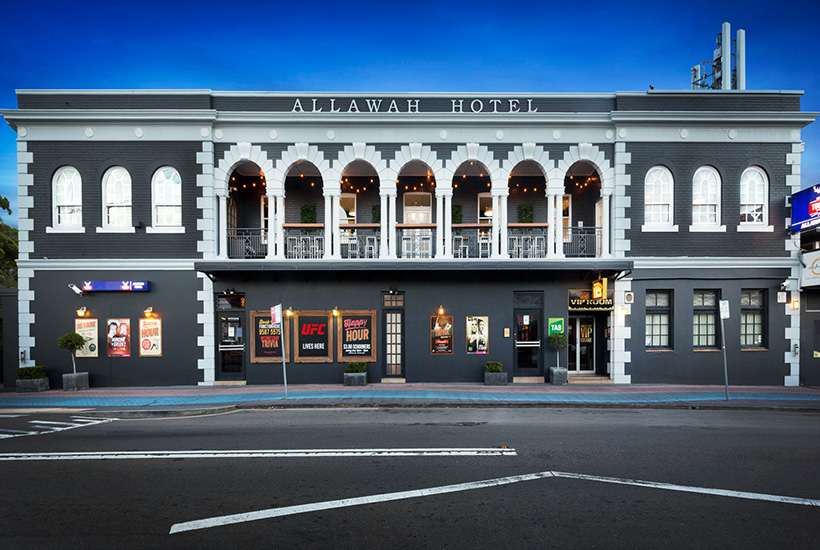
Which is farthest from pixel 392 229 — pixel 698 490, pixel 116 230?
pixel 698 490

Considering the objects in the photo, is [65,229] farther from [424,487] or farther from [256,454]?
[424,487]

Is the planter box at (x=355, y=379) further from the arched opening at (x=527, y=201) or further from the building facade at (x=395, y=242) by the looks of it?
the arched opening at (x=527, y=201)

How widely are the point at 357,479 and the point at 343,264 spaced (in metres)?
8.49

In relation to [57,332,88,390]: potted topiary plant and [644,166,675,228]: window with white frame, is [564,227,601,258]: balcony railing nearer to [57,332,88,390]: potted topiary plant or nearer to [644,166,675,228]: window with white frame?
[644,166,675,228]: window with white frame

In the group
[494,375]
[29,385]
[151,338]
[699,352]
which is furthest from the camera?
[699,352]

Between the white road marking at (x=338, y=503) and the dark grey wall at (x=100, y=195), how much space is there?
1121 cm

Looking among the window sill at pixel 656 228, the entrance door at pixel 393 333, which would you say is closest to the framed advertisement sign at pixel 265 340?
the entrance door at pixel 393 333

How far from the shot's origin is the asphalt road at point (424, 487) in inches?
183

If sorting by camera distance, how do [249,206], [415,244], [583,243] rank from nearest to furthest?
[415,244], [583,243], [249,206]

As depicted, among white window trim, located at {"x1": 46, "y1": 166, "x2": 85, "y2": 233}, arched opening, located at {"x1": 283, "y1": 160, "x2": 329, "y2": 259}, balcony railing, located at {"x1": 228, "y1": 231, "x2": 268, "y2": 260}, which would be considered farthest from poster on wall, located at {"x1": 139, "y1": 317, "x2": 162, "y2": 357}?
arched opening, located at {"x1": 283, "y1": 160, "x2": 329, "y2": 259}

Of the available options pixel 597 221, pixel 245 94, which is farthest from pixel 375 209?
pixel 597 221

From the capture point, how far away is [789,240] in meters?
14.4

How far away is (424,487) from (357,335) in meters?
8.91

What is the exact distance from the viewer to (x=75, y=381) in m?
13.6
